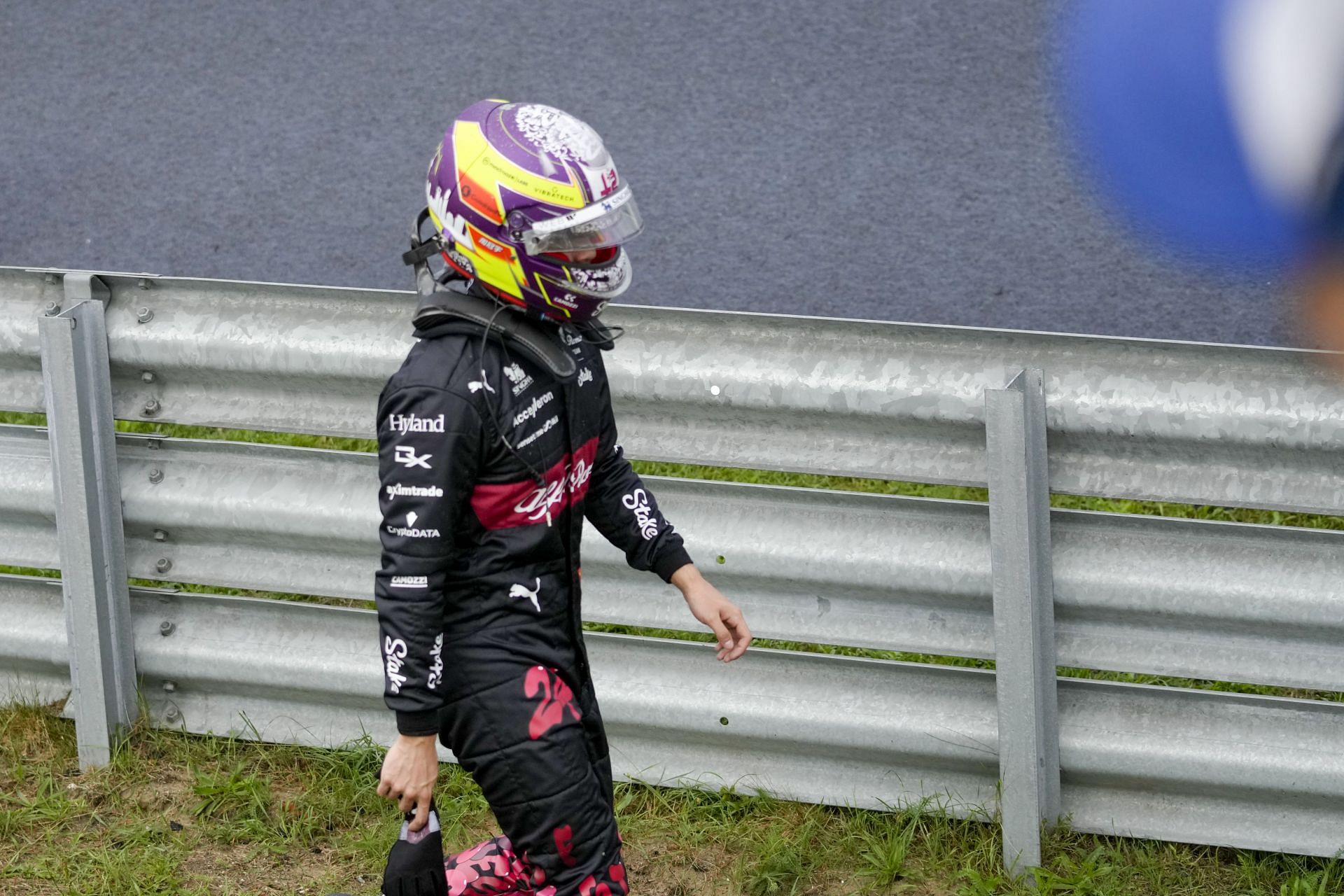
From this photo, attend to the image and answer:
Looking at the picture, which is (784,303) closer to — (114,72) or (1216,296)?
(1216,296)

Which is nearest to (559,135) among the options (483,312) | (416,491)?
(483,312)

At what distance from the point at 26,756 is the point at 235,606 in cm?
76

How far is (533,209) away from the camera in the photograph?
2686mm

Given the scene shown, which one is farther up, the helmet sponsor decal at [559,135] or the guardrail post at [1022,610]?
the helmet sponsor decal at [559,135]

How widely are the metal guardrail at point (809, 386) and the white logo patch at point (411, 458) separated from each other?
3.77 feet

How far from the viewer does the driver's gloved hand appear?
2.86 m

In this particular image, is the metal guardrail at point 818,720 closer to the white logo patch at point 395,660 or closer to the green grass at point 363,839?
the green grass at point 363,839

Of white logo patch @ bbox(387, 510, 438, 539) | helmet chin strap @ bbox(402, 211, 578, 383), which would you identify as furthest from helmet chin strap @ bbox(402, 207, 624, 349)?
white logo patch @ bbox(387, 510, 438, 539)

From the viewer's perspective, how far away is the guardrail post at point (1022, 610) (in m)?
3.38

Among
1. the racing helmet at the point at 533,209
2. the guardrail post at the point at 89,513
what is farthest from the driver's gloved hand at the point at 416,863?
the guardrail post at the point at 89,513

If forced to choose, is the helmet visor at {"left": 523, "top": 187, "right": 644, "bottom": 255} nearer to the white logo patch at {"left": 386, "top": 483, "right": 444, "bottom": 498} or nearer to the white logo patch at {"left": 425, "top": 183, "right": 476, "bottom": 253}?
the white logo patch at {"left": 425, "top": 183, "right": 476, "bottom": 253}

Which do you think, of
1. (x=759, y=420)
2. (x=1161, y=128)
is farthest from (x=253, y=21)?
(x=759, y=420)

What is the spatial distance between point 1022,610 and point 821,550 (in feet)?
1.72

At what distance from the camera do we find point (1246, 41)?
26.8 feet
